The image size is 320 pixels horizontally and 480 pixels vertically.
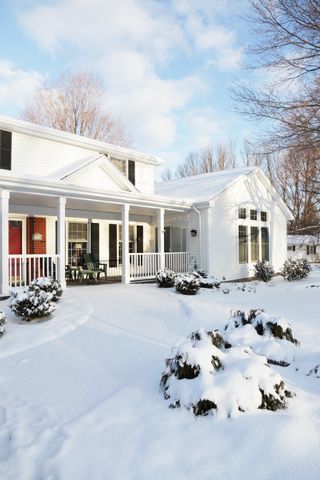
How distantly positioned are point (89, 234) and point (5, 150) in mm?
4253

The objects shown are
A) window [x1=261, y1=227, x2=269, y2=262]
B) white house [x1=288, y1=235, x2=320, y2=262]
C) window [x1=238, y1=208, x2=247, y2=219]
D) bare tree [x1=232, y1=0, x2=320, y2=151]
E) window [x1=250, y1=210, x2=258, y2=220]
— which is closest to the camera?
bare tree [x1=232, y1=0, x2=320, y2=151]

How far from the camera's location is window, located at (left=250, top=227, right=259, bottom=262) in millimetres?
15000

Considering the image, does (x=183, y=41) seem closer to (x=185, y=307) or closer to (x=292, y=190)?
(x=185, y=307)

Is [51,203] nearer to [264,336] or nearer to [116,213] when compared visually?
[116,213]

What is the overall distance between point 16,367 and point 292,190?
93.8 feet

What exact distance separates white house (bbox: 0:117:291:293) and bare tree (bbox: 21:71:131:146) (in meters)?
13.5

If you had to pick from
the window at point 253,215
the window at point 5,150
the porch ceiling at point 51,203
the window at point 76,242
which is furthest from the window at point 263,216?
the window at point 5,150

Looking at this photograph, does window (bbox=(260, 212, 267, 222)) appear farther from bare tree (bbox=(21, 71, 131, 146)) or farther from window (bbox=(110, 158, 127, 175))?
bare tree (bbox=(21, 71, 131, 146))

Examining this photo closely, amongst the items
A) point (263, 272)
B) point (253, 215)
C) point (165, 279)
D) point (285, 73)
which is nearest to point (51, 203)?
point (165, 279)

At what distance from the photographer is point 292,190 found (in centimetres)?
2897

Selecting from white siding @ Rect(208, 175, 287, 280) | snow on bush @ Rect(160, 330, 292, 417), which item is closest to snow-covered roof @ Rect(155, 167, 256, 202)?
white siding @ Rect(208, 175, 287, 280)

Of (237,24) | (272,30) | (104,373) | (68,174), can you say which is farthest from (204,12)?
(104,373)

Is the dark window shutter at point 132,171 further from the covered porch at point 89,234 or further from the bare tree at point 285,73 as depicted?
the bare tree at point 285,73

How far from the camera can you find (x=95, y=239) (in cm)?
1329
